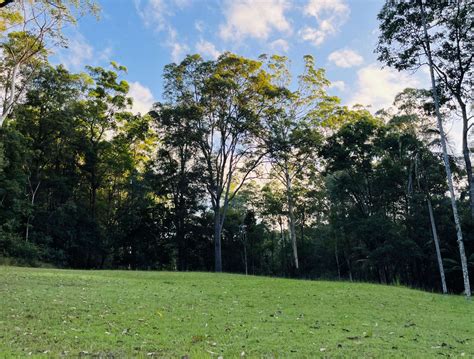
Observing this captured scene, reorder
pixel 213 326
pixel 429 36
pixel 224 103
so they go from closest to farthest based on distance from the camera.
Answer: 1. pixel 213 326
2. pixel 429 36
3. pixel 224 103

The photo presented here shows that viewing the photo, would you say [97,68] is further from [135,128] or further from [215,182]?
[215,182]

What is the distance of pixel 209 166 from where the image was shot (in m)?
30.0

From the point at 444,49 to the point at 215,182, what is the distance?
18.6 m

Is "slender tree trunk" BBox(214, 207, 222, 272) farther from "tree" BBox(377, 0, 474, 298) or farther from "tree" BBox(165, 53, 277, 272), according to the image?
"tree" BBox(377, 0, 474, 298)

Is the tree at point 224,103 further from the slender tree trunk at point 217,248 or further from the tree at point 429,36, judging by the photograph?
the tree at point 429,36

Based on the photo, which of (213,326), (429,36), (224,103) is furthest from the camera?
(224,103)

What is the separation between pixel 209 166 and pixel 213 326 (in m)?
23.6

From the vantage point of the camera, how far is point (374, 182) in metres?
30.5

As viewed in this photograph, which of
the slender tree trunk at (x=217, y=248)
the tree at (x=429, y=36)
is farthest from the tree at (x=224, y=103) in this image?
the tree at (x=429, y=36)

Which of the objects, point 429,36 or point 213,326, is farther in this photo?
point 429,36

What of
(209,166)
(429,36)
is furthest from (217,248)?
(429,36)

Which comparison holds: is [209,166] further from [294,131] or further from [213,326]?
[213,326]

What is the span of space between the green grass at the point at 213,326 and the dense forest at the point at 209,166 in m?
12.8

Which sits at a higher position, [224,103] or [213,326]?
[224,103]
